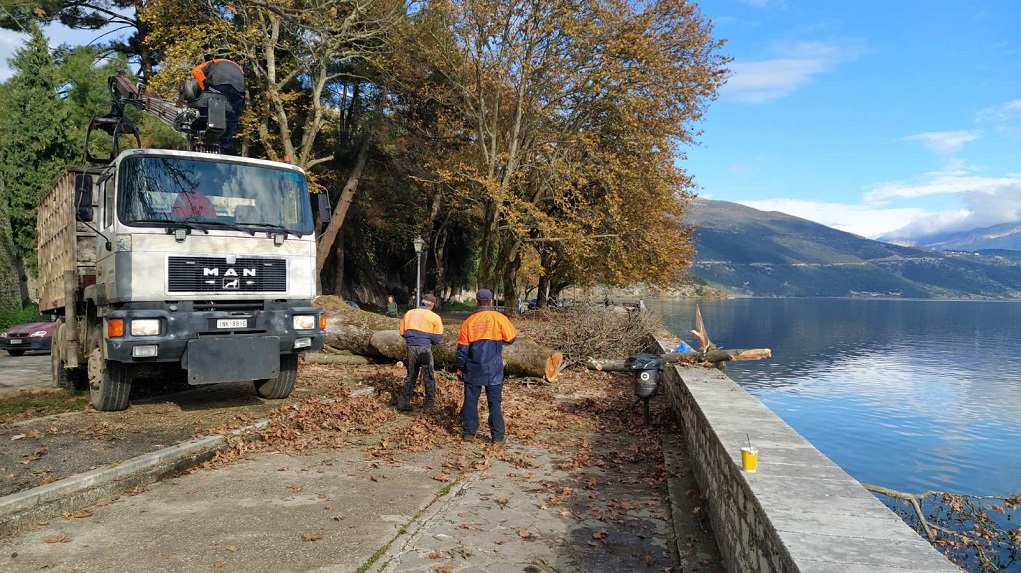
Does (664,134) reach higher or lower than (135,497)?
higher

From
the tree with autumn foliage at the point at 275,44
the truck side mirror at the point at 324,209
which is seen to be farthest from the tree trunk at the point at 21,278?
the truck side mirror at the point at 324,209

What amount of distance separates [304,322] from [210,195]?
209 cm

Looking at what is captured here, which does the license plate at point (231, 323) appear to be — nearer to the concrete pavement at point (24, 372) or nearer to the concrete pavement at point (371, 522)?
the concrete pavement at point (371, 522)

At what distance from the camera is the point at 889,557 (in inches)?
114

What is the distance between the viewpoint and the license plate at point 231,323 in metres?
8.55

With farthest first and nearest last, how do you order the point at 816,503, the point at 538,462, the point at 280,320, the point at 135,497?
the point at 280,320 → the point at 538,462 → the point at 135,497 → the point at 816,503

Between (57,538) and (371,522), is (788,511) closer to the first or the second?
(371,522)

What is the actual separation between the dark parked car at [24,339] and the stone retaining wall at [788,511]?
823 inches

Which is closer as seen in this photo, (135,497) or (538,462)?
(135,497)

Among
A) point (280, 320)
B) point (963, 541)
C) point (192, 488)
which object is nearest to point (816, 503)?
point (192, 488)

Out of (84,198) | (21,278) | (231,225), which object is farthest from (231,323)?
(21,278)

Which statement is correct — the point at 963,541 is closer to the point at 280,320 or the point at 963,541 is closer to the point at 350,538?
the point at 350,538

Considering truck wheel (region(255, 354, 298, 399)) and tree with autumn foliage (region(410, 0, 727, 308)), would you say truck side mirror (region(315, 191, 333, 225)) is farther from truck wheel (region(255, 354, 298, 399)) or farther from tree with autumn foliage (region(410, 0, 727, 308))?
tree with autumn foliage (region(410, 0, 727, 308))

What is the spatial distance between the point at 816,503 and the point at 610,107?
77.1 ft
